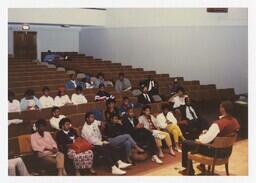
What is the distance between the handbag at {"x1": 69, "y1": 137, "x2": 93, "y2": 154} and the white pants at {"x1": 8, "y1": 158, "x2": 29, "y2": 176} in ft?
2.02

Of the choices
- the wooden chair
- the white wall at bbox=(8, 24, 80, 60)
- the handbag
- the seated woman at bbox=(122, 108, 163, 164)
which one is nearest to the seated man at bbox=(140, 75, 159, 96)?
the seated woman at bbox=(122, 108, 163, 164)

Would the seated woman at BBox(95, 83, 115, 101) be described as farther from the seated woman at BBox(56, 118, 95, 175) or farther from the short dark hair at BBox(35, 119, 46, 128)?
the short dark hair at BBox(35, 119, 46, 128)

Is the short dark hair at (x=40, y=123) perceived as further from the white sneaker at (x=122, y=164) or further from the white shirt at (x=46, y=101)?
the white sneaker at (x=122, y=164)

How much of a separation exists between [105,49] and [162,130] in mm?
4145

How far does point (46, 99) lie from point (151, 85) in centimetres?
190

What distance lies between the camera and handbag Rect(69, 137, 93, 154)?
4898 millimetres

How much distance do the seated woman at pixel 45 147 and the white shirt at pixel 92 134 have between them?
0.42m

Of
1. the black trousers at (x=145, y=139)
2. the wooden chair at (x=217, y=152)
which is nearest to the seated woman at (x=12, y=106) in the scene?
the black trousers at (x=145, y=139)

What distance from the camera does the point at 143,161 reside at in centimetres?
527

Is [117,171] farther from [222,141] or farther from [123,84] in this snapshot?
[123,84]

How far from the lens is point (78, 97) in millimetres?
6215

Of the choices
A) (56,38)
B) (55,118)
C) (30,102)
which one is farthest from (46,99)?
(56,38)
